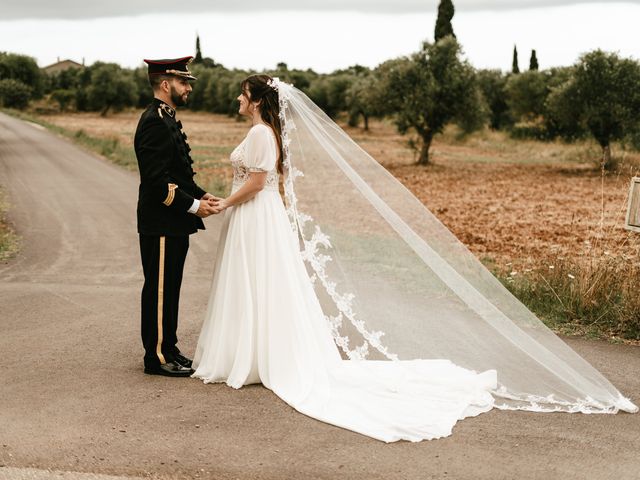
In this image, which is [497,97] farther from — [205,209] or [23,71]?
[205,209]

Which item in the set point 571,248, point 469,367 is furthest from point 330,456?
point 571,248

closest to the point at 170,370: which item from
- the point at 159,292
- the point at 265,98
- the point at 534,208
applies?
the point at 159,292

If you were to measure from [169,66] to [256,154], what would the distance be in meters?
0.91

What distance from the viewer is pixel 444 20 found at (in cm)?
5394

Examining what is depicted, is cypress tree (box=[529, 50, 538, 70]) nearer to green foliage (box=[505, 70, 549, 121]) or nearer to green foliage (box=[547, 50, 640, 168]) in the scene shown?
green foliage (box=[505, 70, 549, 121])

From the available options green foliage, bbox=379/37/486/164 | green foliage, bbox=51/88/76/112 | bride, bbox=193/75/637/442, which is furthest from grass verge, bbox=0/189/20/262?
green foliage, bbox=51/88/76/112

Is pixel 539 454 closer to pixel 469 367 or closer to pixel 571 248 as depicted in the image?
pixel 469 367

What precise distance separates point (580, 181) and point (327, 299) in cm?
2693

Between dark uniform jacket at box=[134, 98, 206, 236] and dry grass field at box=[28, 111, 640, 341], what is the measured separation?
12.6 ft

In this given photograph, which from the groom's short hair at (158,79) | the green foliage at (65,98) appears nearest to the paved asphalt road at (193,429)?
the groom's short hair at (158,79)

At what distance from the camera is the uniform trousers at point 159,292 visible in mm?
5957

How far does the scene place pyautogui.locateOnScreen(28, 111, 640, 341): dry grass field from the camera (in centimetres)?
786

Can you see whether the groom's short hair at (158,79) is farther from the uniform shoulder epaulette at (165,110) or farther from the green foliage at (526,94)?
the green foliage at (526,94)

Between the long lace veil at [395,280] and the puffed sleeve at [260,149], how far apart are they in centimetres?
21
